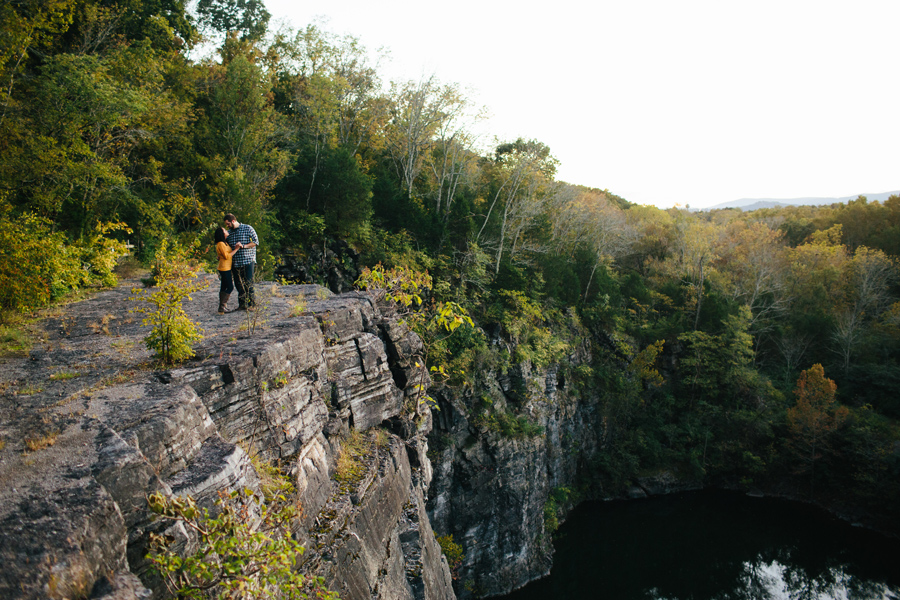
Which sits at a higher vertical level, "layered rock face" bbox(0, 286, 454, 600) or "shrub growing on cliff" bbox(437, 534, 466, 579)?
"layered rock face" bbox(0, 286, 454, 600)

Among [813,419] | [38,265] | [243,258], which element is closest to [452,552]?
[243,258]

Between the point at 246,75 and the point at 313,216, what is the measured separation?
5.76 meters

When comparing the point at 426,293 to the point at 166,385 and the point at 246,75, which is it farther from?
the point at 166,385

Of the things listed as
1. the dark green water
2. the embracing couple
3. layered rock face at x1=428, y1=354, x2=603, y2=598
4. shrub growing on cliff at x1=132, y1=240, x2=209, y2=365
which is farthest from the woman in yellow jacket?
the dark green water

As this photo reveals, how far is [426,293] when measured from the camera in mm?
19609

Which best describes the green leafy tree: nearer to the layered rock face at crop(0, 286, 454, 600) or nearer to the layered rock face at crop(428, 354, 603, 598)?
the layered rock face at crop(428, 354, 603, 598)

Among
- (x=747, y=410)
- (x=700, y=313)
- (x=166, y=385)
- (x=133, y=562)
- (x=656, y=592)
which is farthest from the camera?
(x=700, y=313)

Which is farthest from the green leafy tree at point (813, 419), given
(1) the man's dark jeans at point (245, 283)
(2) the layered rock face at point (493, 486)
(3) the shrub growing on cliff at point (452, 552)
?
(1) the man's dark jeans at point (245, 283)

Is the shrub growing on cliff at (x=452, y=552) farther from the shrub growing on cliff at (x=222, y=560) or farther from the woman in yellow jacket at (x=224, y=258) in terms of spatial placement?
the shrub growing on cliff at (x=222, y=560)

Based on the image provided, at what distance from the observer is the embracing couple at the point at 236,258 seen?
6.50 meters

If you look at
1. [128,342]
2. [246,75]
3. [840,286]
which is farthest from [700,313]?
[128,342]

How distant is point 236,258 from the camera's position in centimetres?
673

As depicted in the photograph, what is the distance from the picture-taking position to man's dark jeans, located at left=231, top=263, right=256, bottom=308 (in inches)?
271

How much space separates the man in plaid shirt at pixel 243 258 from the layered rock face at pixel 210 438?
40 centimetres
